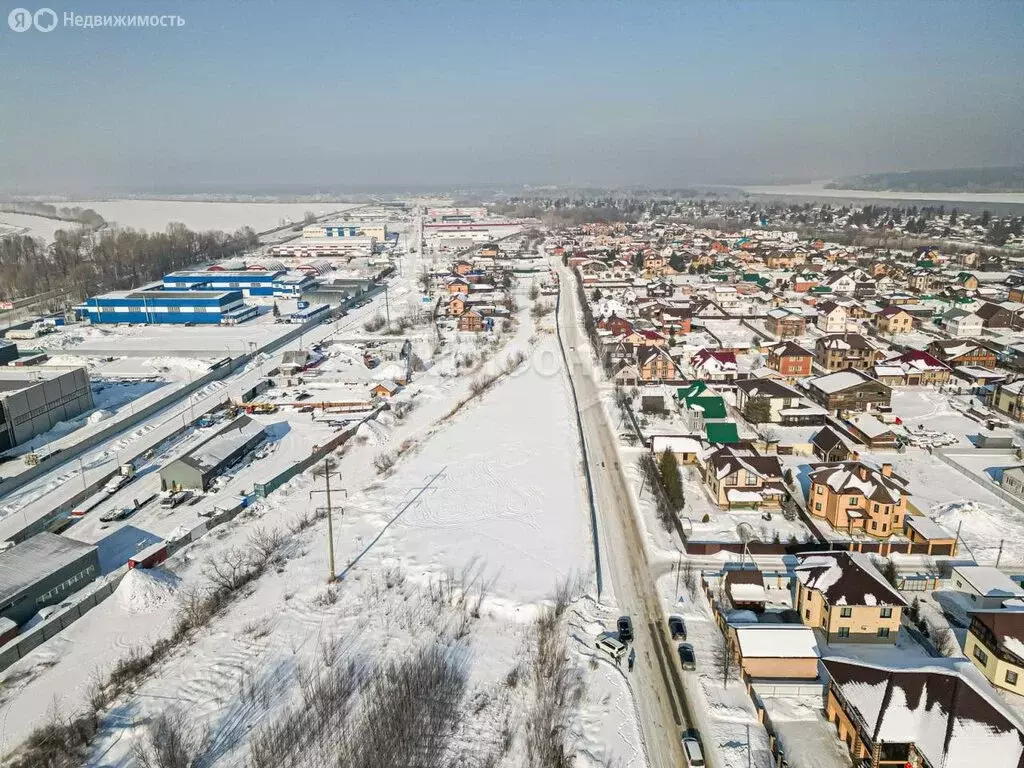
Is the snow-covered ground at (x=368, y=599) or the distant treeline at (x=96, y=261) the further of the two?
the distant treeline at (x=96, y=261)

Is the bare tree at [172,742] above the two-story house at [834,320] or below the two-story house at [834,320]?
below

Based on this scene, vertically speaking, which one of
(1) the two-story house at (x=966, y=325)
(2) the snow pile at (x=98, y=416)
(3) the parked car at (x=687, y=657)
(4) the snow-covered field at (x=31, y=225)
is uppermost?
(4) the snow-covered field at (x=31, y=225)

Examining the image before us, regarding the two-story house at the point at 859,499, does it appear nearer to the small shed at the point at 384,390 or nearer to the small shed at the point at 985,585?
the small shed at the point at 985,585

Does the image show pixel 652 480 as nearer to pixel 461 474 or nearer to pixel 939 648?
pixel 461 474

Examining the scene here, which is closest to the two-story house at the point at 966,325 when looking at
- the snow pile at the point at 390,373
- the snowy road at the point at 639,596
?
the snowy road at the point at 639,596

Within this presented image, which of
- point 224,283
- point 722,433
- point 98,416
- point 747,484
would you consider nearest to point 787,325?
point 722,433

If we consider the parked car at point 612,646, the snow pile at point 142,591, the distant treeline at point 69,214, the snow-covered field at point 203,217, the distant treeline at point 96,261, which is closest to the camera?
the parked car at point 612,646

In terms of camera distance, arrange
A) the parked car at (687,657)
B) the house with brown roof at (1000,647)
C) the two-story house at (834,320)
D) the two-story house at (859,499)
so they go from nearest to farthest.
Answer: the house with brown roof at (1000,647), the parked car at (687,657), the two-story house at (859,499), the two-story house at (834,320)
